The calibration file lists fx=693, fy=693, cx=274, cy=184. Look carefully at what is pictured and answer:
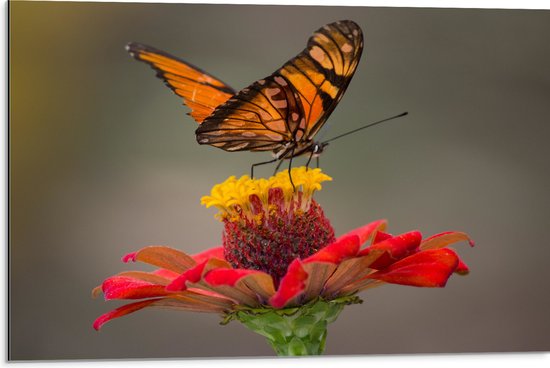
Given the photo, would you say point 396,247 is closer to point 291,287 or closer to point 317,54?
point 291,287

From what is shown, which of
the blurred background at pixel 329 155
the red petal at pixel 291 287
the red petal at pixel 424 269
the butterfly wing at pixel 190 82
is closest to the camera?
the red petal at pixel 291 287

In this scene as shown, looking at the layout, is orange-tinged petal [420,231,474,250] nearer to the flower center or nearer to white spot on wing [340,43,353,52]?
the flower center

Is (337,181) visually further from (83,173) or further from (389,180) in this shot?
(83,173)

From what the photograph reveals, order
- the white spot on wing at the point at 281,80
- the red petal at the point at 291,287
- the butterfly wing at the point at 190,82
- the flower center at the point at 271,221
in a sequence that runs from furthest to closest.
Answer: the butterfly wing at the point at 190,82, the white spot on wing at the point at 281,80, the flower center at the point at 271,221, the red petal at the point at 291,287

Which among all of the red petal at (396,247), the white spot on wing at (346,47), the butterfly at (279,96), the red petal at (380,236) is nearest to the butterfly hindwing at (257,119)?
the butterfly at (279,96)

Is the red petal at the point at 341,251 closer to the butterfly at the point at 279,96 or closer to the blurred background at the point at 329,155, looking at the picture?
the butterfly at the point at 279,96

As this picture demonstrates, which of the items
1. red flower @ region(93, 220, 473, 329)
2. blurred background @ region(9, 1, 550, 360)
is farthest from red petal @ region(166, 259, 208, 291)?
blurred background @ region(9, 1, 550, 360)
